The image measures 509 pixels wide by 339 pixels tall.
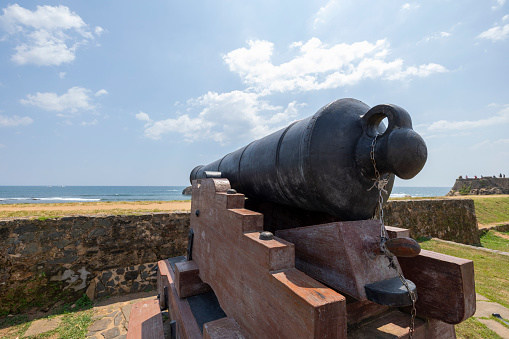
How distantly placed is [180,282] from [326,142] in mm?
2550

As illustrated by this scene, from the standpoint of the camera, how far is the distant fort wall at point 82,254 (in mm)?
4527

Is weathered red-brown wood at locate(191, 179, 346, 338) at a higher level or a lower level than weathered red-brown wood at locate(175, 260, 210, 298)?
higher

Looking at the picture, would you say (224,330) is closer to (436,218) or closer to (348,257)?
(348,257)

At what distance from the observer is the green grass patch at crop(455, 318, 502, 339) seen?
2822 millimetres

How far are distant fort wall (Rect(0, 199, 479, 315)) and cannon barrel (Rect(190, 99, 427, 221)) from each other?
16.3 ft

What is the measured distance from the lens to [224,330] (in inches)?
69.5

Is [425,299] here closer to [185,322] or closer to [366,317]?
[366,317]

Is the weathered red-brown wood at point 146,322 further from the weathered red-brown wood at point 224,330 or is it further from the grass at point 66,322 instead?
the grass at point 66,322

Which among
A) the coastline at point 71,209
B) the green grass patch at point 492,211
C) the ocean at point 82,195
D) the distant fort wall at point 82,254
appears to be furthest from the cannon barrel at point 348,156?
the ocean at point 82,195

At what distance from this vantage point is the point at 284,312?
4.26 feet

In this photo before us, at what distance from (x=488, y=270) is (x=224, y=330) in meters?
6.27

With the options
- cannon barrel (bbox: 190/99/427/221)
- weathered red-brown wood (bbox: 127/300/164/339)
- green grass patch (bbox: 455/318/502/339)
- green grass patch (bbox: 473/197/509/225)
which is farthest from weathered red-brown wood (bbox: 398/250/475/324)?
green grass patch (bbox: 473/197/509/225)

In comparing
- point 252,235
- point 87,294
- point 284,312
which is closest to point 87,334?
point 87,294

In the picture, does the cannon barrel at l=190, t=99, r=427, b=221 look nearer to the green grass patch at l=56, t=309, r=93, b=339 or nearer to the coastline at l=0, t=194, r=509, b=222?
the green grass patch at l=56, t=309, r=93, b=339
